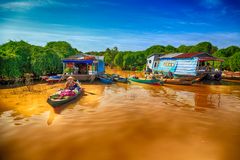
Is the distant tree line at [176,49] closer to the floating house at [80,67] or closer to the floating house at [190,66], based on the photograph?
the floating house at [190,66]

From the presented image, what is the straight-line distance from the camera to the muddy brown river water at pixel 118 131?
670 cm

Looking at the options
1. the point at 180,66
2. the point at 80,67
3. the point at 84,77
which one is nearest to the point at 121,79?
the point at 84,77

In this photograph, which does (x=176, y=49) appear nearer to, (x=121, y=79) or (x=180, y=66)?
(x=180, y=66)

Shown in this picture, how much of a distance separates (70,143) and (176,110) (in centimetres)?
783

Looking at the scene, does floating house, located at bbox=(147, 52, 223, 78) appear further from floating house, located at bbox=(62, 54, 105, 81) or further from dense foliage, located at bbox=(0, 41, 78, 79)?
dense foliage, located at bbox=(0, 41, 78, 79)

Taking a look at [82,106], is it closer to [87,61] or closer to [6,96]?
[6,96]

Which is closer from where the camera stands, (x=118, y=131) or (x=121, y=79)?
(x=118, y=131)

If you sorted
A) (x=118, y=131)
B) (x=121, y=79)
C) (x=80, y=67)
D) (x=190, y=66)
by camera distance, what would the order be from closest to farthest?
1. (x=118, y=131)
2. (x=121, y=79)
3. (x=190, y=66)
4. (x=80, y=67)

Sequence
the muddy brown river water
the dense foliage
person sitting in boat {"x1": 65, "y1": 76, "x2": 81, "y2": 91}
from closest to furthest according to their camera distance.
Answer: the muddy brown river water < person sitting in boat {"x1": 65, "y1": 76, "x2": 81, "y2": 91} < the dense foliage

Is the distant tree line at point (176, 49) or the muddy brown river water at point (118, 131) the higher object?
the distant tree line at point (176, 49)

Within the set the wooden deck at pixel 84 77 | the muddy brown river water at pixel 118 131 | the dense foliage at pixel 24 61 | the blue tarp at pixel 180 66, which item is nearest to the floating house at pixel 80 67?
the wooden deck at pixel 84 77

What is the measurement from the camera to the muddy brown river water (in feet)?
22.0

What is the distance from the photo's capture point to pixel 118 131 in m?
8.52

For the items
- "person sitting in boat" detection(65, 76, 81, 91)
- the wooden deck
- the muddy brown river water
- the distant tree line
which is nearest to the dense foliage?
the wooden deck
